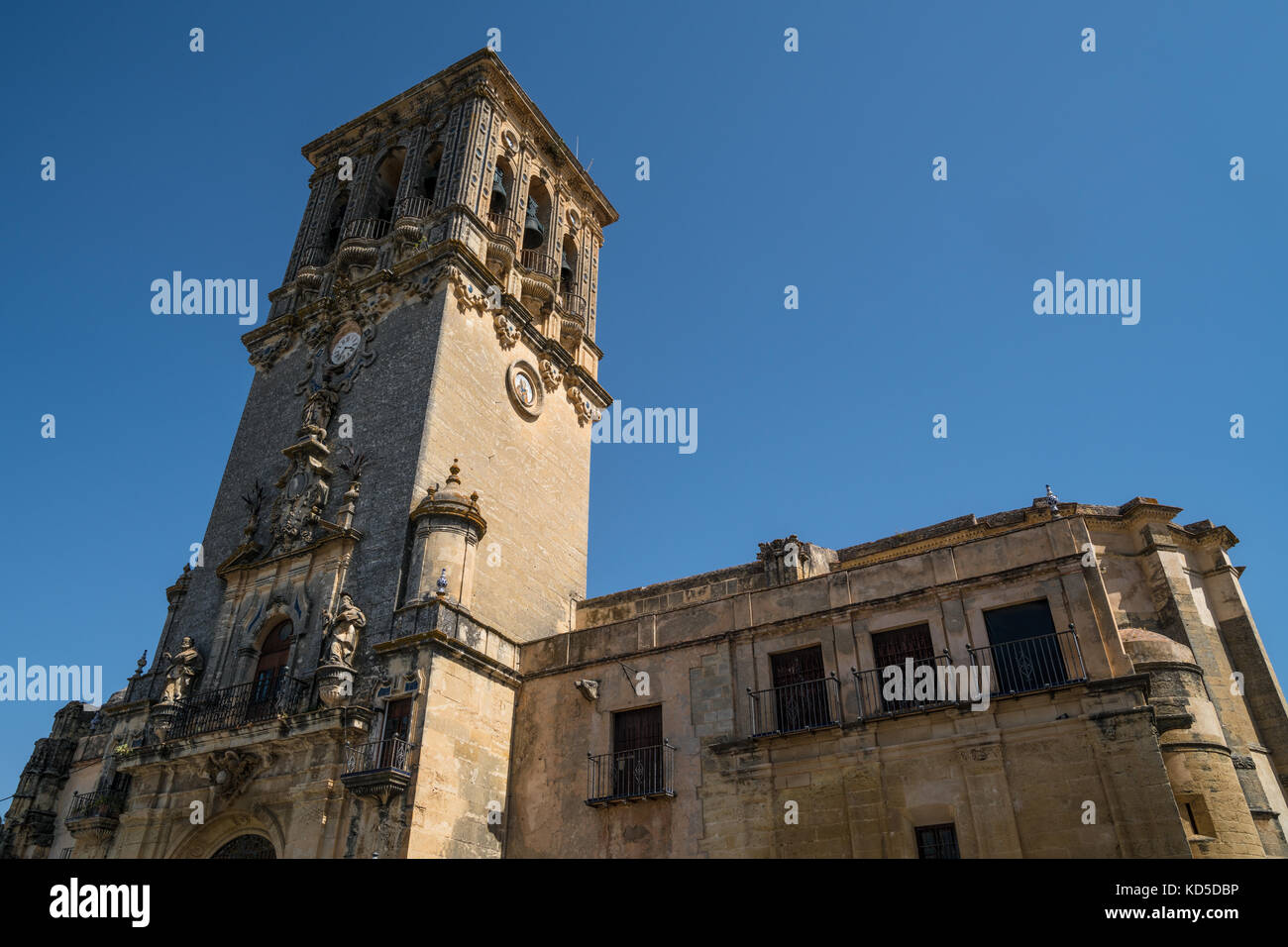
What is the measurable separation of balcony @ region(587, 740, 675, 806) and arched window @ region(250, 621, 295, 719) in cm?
743

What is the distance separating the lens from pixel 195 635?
75.2 feet

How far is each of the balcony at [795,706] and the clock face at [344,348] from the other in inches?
610

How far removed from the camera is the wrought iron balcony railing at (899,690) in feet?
53.8

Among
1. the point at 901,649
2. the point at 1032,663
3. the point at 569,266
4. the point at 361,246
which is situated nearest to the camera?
the point at 1032,663

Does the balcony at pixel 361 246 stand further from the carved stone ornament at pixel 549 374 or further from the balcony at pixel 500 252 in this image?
the carved stone ornament at pixel 549 374

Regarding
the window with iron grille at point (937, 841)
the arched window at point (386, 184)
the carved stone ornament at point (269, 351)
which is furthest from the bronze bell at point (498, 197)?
the window with iron grille at point (937, 841)

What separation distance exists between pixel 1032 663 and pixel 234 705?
56.3ft

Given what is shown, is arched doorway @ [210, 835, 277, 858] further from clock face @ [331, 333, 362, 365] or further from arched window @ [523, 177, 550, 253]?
arched window @ [523, 177, 550, 253]

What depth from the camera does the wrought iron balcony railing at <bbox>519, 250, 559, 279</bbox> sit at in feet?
97.1

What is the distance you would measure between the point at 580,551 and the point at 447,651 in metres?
8.70

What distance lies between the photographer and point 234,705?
67.1 feet

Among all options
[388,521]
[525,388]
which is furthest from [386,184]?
[388,521]

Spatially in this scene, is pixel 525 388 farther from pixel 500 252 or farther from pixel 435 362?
pixel 500 252
